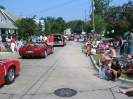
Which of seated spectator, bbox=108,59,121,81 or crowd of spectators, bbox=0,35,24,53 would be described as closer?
seated spectator, bbox=108,59,121,81

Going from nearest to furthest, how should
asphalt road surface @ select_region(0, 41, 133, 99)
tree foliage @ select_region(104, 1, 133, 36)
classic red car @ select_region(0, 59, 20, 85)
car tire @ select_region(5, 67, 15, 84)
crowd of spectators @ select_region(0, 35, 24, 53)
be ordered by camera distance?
asphalt road surface @ select_region(0, 41, 133, 99) → classic red car @ select_region(0, 59, 20, 85) → car tire @ select_region(5, 67, 15, 84) → crowd of spectators @ select_region(0, 35, 24, 53) → tree foliage @ select_region(104, 1, 133, 36)

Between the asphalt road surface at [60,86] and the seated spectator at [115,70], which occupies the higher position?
the seated spectator at [115,70]

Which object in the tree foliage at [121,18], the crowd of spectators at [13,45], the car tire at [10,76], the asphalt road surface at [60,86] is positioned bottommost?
the asphalt road surface at [60,86]

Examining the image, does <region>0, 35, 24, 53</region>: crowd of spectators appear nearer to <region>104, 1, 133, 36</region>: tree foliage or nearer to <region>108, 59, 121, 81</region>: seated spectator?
<region>108, 59, 121, 81</region>: seated spectator

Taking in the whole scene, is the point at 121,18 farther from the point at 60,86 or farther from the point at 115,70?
the point at 60,86

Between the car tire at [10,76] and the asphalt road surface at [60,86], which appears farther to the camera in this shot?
the car tire at [10,76]

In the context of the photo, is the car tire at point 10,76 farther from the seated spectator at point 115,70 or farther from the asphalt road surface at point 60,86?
the seated spectator at point 115,70

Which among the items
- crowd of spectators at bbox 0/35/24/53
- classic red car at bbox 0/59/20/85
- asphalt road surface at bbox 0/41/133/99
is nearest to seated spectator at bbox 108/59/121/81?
asphalt road surface at bbox 0/41/133/99

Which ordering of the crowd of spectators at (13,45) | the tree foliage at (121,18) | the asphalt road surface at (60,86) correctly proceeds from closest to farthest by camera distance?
1. the asphalt road surface at (60,86)
2. the crowd of spectators at (13,45)
3. the tree foliage at (121,18)

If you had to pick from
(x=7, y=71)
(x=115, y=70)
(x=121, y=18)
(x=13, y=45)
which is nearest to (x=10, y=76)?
(x=7, y=71)

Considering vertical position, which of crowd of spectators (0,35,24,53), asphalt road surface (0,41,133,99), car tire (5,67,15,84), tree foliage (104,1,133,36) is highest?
tree foliage (104,1,133,36)

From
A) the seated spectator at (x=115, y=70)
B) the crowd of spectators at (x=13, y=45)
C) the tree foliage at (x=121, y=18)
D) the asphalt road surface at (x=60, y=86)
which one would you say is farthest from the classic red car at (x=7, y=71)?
the tree foliage at (x=121, y=18)

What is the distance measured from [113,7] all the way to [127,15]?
17.7 feet

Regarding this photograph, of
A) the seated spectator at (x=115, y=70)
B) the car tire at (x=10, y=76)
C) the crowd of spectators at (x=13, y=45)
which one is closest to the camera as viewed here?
the car tire at (x=10, y=76)
